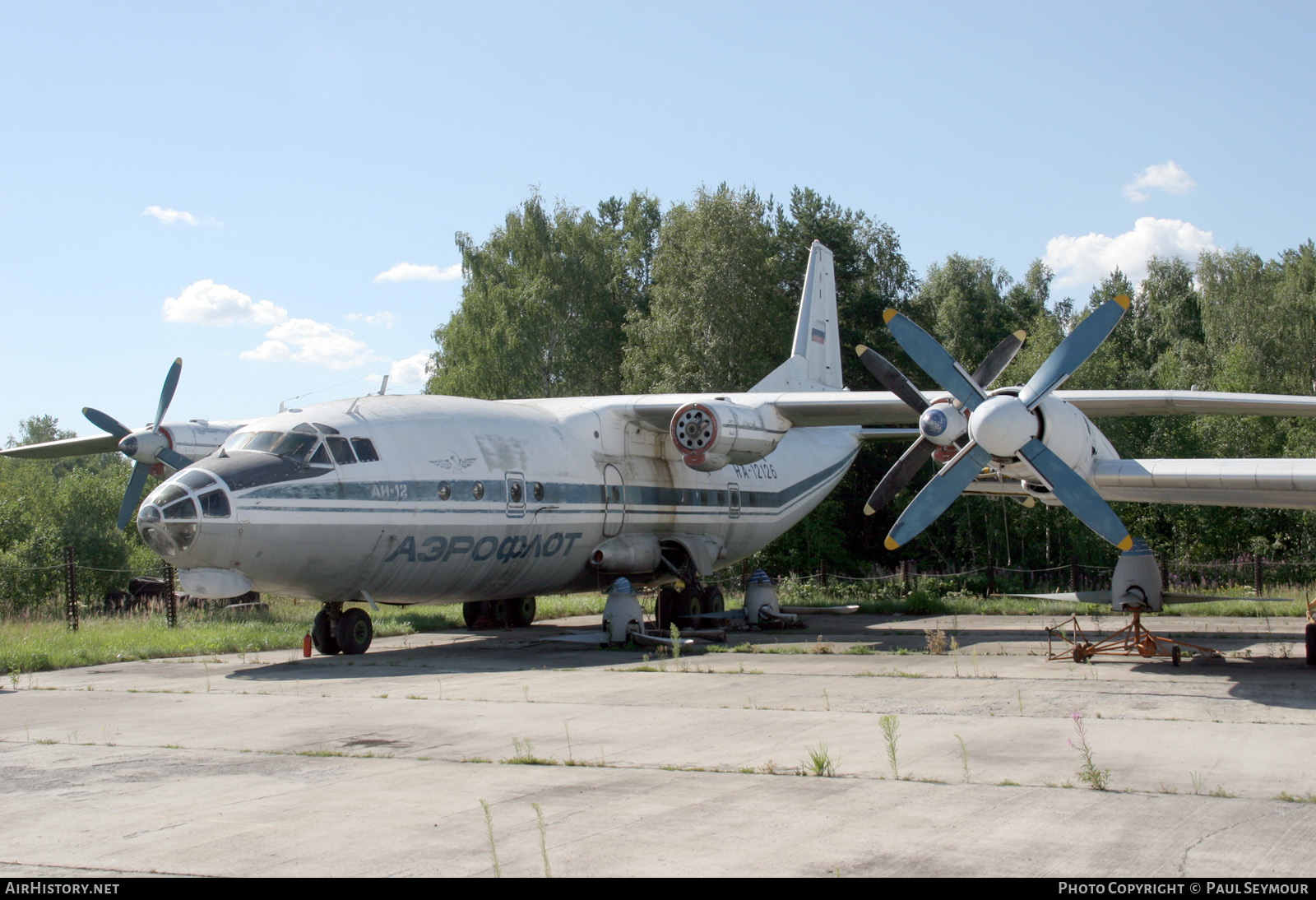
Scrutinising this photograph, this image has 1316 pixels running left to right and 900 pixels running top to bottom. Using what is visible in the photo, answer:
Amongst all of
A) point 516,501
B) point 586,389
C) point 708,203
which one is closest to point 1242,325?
point 708,203

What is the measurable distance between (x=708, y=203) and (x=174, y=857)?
40.0m

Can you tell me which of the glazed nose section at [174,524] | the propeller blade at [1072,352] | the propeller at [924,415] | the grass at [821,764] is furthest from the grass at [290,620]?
the grass at [821,764]

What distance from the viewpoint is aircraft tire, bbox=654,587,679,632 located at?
794 inches

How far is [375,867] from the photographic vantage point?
17.3 ft

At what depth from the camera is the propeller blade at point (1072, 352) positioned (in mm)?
12336

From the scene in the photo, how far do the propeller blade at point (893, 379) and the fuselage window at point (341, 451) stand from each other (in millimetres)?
7339

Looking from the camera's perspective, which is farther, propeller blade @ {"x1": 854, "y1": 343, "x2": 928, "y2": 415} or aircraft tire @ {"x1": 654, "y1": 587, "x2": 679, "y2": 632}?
aircraft tire @ {"x1": 654, "y1": 587, "x2": 679, "y2": 632}

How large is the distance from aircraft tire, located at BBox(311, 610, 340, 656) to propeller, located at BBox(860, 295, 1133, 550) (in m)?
8.80

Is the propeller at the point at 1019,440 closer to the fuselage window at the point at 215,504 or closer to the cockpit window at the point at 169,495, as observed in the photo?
the fuselage window at the point at 215,504

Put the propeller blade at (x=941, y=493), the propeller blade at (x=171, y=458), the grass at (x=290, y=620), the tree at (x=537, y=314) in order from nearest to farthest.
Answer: the propeller blade at (x=941, y=493), the grass at (x=290, y=620), the propeller blade at (x=171, y=458), the tree at (x=537, y=314)

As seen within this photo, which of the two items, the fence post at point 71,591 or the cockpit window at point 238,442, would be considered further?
the fence post at point 71,591

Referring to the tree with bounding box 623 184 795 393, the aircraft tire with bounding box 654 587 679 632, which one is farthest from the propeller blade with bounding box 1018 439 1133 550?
the tree with bounding box 623 184 795 393

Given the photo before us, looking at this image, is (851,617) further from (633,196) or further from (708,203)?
(633,196)

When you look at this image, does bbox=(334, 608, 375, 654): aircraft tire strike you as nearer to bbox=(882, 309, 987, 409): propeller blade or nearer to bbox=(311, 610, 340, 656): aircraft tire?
bbox=(311, 610, 340, 656): aircraft tire
